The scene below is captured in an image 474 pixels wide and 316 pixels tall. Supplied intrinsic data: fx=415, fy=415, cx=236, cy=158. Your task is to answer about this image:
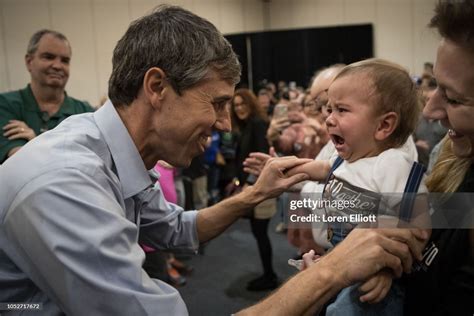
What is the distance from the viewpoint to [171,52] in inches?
37.1

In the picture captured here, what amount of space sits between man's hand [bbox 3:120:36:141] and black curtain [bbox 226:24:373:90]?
5621 mm

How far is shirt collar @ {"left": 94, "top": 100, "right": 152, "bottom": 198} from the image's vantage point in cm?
97

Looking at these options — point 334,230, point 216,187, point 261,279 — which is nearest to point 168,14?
point 334,230

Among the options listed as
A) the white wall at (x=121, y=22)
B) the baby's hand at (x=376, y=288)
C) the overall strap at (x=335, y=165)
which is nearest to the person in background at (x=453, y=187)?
the baby's hand at (x=376, y=288)

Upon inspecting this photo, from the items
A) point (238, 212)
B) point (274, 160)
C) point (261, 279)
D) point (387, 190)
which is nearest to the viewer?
point (387, 190)

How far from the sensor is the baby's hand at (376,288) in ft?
2.57

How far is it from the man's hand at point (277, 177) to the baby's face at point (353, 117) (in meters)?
0.18

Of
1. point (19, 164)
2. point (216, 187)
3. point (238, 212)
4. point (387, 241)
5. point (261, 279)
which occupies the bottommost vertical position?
point (216, 187)

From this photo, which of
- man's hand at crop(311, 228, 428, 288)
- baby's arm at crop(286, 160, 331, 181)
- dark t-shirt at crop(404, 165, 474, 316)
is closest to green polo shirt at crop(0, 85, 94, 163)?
baby's arm at crop(286, 160, 331, 181)

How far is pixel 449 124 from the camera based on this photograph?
83 centimetres

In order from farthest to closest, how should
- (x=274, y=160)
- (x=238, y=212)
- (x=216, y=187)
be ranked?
(x=216, y=187) → (x=238, y=212) → (x=274, y=160)

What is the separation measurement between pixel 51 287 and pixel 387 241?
0.64 metres

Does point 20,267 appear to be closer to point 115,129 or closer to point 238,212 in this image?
point 115,129

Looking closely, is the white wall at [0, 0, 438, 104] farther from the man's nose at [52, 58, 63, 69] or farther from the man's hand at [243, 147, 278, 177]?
the man's hand at [243, 147, 278, 177]
